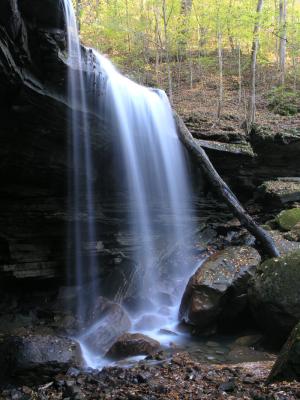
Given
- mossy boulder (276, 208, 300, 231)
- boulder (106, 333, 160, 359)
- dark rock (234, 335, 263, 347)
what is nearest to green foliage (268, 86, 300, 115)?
mossy boulder (276, 208, 300, 231)

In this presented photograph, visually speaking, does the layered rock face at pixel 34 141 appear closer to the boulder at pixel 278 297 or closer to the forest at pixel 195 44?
the boulder at pixel 278 297

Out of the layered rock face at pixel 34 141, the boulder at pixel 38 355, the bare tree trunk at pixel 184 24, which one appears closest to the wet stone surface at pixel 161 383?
the boulder at pixel 38 355

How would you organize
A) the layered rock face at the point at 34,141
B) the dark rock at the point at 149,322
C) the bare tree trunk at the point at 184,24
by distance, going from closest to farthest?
the layered rock face at the point at 34,141, the dark rock at the point at 149,322, the bare tree trunk at the point at 184,24

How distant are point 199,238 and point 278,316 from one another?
453 cm

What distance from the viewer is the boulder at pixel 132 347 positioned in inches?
281

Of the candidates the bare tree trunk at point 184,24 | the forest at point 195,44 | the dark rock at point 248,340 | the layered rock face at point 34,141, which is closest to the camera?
the layered rock face at point 34,141

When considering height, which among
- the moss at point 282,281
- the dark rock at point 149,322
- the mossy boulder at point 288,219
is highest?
the mossy boulder at point 288,219

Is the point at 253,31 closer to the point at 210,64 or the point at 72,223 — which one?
the point at 210,64

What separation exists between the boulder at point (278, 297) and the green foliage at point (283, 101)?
13.6m

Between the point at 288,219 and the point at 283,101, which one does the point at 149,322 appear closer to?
the point at 288,219

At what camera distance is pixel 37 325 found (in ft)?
28.2

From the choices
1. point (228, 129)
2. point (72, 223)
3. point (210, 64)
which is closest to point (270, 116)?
point (228, 129)

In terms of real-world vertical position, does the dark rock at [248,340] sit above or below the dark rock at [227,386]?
below

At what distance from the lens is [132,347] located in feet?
23.5
